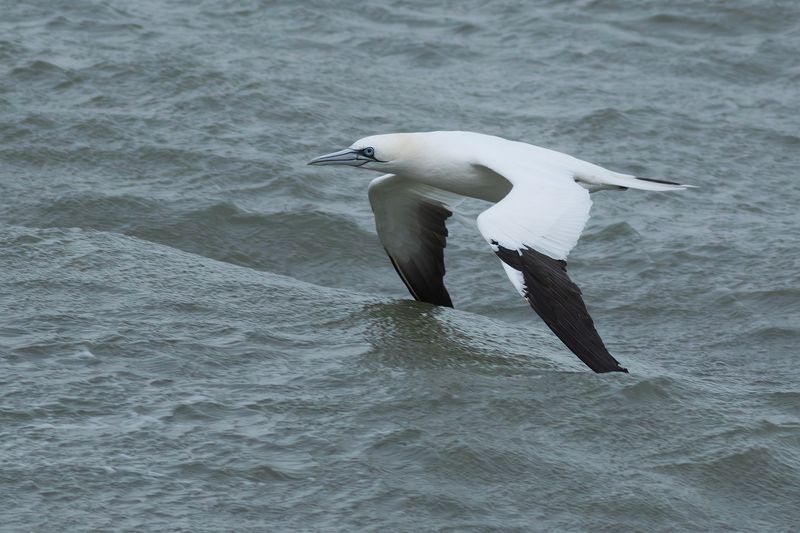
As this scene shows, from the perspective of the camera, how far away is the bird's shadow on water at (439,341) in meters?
6.30

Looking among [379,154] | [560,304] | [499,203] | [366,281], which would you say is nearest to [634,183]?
[499,203]

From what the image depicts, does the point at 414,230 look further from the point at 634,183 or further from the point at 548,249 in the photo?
the point at 548,249

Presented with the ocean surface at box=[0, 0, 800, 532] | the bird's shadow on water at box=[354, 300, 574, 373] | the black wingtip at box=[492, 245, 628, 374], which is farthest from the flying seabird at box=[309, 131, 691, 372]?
the bird's shadow on water at box=[354, 300, 574, 373]

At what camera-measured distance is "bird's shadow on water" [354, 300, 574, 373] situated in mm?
6297

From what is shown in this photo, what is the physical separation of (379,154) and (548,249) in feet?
5.38

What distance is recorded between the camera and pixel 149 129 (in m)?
10.2

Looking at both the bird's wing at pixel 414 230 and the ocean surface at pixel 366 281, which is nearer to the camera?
the ocean surface at pixel 366 281

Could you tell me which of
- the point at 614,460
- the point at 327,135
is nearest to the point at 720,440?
the point at 614,460

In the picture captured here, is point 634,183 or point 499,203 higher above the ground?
point 499,203

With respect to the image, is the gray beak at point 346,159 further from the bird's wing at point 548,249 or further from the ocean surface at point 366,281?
the bird's wing at point 548,249

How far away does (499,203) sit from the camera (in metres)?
6.45

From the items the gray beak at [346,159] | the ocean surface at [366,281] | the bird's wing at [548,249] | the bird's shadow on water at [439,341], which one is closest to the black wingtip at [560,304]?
the bird's wing at [548,249]

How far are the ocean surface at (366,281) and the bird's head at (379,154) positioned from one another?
62cm

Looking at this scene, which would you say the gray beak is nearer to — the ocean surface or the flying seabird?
the flying seabird
